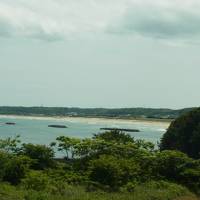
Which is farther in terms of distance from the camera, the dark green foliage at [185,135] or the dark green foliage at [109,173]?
the dark green foliage at [185,135]

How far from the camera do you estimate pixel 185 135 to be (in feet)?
173

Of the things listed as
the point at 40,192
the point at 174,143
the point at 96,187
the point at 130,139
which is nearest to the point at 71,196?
the point at 40,192

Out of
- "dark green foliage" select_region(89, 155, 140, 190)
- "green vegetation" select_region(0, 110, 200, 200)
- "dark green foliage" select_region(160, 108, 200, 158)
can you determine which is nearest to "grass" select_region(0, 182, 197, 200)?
"green vegetation" select_region(0, 110, 200, 200)

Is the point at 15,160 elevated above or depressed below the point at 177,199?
above

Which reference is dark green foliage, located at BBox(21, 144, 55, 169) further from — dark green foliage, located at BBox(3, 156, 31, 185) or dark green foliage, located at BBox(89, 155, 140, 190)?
dark green foliage, located at BBox(89, 155, 140, 190)

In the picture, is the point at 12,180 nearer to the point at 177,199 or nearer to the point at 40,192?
the point at 40,192

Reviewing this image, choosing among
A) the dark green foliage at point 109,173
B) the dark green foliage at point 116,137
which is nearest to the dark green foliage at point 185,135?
the dark green foliage at point 116,137

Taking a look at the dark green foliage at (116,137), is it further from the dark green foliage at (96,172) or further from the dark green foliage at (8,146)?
the dark green foliage at (8,146)

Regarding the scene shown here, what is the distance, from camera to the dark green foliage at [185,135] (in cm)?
5044

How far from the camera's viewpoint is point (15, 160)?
83.7 feet

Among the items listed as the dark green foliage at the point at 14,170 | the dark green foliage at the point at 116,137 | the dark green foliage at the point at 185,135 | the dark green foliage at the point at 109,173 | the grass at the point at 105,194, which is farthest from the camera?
the dark green foliage at the point at 185,135

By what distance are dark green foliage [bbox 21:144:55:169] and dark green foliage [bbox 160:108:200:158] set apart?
2391cm

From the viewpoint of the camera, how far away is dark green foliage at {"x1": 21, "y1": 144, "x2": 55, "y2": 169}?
91.9ft

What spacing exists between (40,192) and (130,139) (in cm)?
1368
